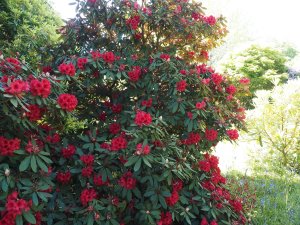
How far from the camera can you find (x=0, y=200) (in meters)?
1.84

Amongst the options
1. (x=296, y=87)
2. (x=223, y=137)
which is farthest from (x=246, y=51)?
(x=223, y=137)

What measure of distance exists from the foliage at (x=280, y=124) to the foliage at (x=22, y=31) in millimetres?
3470

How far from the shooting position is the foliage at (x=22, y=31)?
3.64 m

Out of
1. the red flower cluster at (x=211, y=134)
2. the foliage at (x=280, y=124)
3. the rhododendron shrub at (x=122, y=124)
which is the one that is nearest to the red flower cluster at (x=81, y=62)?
the rhododendron shrub at (x=122, y=124)

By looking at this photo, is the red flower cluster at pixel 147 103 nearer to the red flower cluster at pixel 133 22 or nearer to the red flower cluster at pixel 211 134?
the red flower cluster at pixel 211 134

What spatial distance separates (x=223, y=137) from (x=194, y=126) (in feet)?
1.79

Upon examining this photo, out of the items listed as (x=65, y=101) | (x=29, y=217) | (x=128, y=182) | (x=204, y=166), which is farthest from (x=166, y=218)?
(x=65, y=101)

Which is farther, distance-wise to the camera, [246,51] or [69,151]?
[246,51]

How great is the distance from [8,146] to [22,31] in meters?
2.46

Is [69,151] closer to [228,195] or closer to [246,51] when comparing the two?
[228,195]

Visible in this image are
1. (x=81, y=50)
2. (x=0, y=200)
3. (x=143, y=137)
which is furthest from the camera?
(x=81, y=50)

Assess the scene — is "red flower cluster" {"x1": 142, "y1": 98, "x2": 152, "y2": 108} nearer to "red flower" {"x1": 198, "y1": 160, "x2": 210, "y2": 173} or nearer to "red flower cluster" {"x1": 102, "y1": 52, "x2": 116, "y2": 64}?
"red flower cluster" {"x1": 102, "y1": 52, "x2": 116, "y2": 64}

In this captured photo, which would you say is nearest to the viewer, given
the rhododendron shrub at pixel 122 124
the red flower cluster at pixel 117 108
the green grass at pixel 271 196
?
the rhododendron shrub at pixel 122 124

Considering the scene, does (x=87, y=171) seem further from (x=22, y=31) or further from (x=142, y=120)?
(x=22, y=31)
